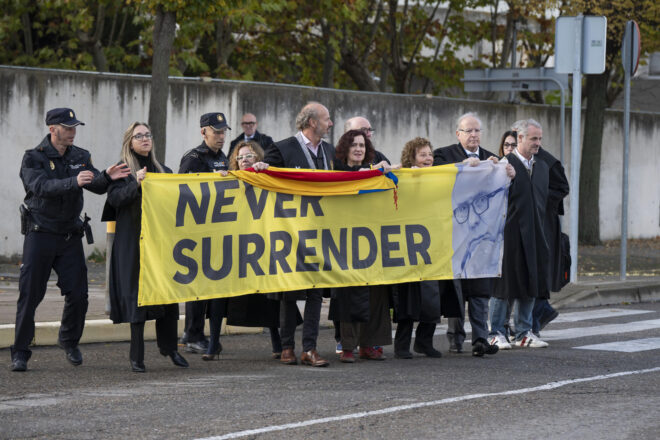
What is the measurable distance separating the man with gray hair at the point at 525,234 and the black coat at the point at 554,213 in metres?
0.15

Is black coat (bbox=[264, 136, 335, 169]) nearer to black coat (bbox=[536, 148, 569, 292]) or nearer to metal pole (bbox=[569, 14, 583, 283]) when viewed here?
black coat (bbox=[536, 148, 569, 292])

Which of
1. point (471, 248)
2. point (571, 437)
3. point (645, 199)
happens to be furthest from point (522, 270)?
point (645, 199)

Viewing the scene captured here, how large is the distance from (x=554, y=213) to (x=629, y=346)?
135 centimetres

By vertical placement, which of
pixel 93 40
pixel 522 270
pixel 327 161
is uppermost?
pixel 93 40

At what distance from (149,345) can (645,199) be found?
17472 mm

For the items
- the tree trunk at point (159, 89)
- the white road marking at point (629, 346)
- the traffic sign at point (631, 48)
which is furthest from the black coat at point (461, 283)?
the tree trunk at point (159, 89)

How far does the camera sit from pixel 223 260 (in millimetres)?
9523

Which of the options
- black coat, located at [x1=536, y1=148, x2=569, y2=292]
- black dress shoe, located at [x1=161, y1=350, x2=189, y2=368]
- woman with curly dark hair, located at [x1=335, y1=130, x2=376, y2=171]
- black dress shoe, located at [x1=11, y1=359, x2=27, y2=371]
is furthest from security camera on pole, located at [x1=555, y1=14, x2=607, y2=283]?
black dress shoe, located at [x1=11, y1=359, x2=27, y2=371]

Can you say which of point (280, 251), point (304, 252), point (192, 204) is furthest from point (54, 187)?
point (304, 252)

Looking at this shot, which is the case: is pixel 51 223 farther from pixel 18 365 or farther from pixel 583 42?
pixel 583 42

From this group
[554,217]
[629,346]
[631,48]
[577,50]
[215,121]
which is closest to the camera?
[215,121]

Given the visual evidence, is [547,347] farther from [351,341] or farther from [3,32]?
[3,32]

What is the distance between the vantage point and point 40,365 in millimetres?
9367

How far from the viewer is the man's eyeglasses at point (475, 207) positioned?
10.6m
